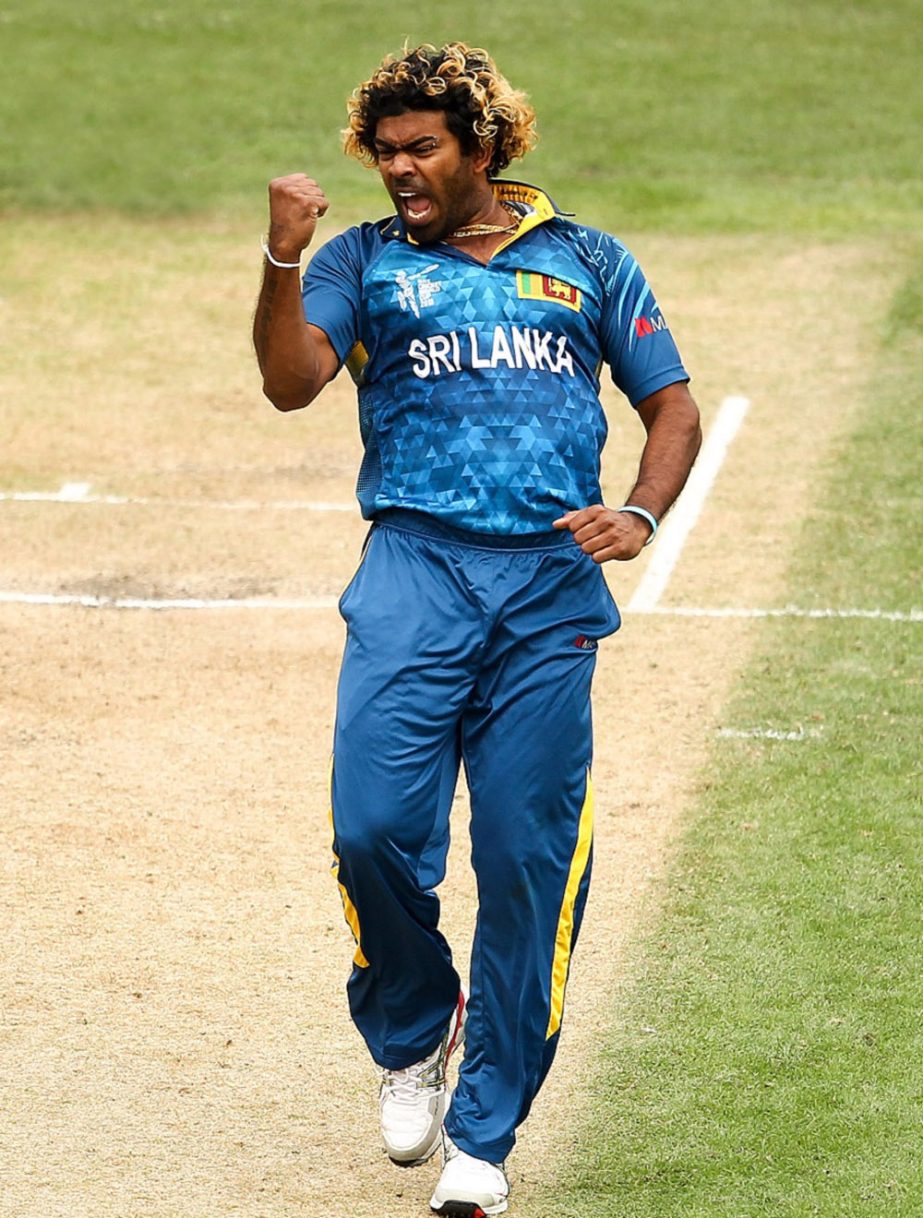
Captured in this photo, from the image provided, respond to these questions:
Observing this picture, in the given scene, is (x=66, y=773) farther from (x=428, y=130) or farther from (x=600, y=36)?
(x=600, y=36)

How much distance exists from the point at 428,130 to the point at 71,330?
9.56 meters

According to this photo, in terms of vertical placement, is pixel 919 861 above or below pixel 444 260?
below

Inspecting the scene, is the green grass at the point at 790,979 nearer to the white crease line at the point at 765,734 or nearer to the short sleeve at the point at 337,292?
the white crease line at the point at 765,734

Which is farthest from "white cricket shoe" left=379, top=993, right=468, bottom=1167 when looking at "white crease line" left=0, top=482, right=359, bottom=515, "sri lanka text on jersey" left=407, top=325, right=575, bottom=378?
"white crease line" left=0, top=482, right=359, bottom=515

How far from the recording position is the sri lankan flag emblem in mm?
4812

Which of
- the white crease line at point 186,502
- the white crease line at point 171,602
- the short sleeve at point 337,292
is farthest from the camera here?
the white crease line at point 186,502

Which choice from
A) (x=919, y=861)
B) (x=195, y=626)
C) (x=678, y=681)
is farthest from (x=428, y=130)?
(x=195, y=626)

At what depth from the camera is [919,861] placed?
268 inches

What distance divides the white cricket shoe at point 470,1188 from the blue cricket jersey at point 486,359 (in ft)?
5.02

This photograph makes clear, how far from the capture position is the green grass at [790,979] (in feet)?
16.5

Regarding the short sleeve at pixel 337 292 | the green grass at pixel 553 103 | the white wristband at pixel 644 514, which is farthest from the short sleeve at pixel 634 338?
the green grass at pixel 553 103

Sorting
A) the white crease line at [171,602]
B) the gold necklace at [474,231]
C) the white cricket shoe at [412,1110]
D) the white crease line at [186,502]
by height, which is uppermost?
the gold necklace at [474,231]

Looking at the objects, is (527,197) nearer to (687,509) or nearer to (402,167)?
(402,167)

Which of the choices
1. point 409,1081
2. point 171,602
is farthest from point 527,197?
point 171,602
